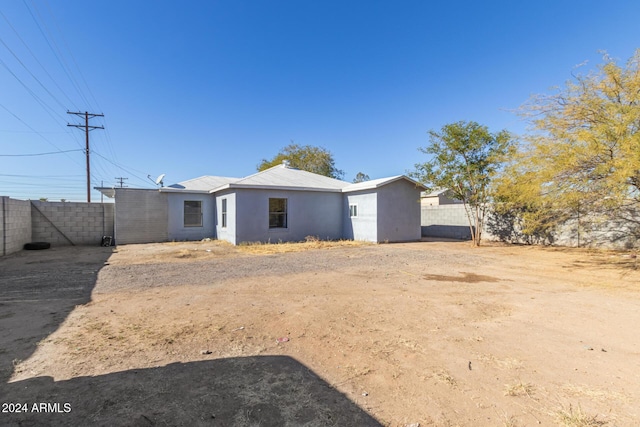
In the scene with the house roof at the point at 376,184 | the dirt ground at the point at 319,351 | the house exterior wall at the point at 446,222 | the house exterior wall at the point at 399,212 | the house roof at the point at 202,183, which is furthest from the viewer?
the house exterior wall at the point at 446,222

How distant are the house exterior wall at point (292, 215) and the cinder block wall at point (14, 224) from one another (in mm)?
7387

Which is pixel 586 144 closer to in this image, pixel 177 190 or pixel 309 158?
pixel 177 190

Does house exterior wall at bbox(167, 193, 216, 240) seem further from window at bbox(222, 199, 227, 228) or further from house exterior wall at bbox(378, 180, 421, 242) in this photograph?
house exterior wall at bbox(378, 180, 421, 242)

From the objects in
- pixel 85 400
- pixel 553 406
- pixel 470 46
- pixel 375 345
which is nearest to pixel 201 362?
→ pixel 85 400

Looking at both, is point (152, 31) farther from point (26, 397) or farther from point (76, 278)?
point (26, 397)

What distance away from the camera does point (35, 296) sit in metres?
4.83

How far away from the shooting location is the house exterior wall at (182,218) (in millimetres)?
14086

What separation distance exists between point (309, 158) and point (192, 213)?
64.7 ft

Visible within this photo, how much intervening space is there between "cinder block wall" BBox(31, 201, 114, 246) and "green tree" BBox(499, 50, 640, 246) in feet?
54.4

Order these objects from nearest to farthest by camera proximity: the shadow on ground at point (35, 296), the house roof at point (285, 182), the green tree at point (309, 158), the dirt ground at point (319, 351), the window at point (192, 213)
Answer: the dirt ground at point (319, 351) → the shadow on ground at point (35, 296) → the house roof at point (285, 182) → the window at point (192, 213) → the green tree at point (309, 158)

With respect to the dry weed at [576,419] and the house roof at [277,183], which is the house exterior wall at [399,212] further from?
the dry weed at [576,419]

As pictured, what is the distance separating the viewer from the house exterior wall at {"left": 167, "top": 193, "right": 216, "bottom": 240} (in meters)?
14.1

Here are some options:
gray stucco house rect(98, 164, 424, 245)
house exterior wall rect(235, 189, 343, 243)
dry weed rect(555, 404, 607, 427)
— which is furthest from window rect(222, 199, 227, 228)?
dry weed rect(555, 404, 607, 427)

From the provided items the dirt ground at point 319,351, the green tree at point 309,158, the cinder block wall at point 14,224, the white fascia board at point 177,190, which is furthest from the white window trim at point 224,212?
the green tree at point 309,158
